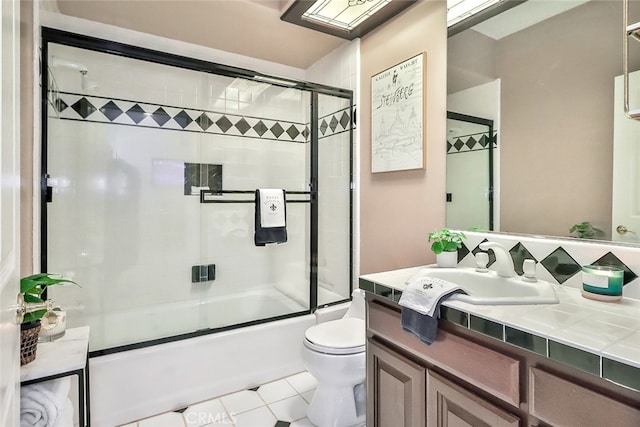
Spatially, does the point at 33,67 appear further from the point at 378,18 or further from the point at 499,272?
the point at 499,272

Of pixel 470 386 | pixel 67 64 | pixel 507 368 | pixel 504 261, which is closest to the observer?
pixel 507 368

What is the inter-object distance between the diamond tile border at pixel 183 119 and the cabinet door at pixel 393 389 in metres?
1.72

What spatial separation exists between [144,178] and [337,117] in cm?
154

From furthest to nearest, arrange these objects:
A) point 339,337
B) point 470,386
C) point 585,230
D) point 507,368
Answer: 1. point 339,337
2. point 585,230
3. point 470,386
4. point 507,368

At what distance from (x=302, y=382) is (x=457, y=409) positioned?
4.51 ft

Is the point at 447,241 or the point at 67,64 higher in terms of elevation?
the point at 67,64

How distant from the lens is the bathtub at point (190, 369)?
177 centimetres

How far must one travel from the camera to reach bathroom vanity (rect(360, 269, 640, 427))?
725 millimetres

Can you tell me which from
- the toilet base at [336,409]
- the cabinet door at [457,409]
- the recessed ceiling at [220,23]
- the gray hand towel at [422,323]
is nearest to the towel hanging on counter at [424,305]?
the gray hand towel at [422,323]

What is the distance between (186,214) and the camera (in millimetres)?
2688

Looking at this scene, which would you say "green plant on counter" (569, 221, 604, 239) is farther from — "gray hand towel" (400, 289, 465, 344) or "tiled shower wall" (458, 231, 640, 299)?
"gray hand towel" (400, 289, 465, 344)

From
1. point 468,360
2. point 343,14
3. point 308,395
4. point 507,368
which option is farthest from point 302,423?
point 343,14

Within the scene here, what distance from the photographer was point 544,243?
53.2 inches

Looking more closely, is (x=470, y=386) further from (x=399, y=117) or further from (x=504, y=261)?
(x=399, y=117)
